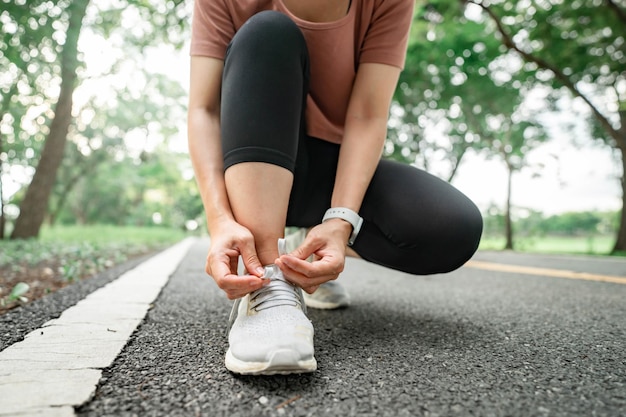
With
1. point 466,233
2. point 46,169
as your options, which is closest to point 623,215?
point 466,233

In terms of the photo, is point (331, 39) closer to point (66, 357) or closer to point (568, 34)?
point (66, 357)

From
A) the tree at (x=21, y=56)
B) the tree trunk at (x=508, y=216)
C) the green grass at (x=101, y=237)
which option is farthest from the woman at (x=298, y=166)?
the tree trunk at (x=508, y=216)

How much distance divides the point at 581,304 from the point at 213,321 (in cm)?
142

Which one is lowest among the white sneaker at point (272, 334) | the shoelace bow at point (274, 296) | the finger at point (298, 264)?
the white sneaker at point (272, 334)

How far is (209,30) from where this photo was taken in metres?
1.14

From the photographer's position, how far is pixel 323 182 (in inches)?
52.5

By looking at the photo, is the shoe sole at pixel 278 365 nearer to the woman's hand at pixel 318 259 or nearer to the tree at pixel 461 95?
the woman's hand at pixel 318 259

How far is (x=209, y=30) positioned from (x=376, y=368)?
100 centimetres

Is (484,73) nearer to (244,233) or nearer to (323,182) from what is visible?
(323,182)

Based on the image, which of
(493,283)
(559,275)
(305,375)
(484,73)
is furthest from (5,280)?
(484,73)

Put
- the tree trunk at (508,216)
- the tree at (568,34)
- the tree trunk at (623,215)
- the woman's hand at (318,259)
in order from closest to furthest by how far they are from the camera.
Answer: the woman's hand at (318,259) < the tree at (568,34) < the tree trunk at (623,215) < the tree trunk at (508,216)

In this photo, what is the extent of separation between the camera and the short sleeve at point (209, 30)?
3.74 ft

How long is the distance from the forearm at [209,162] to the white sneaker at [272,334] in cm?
20

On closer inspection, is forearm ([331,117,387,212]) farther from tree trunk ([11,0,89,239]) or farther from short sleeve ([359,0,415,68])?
tree trunk ([11,0,89,239])
